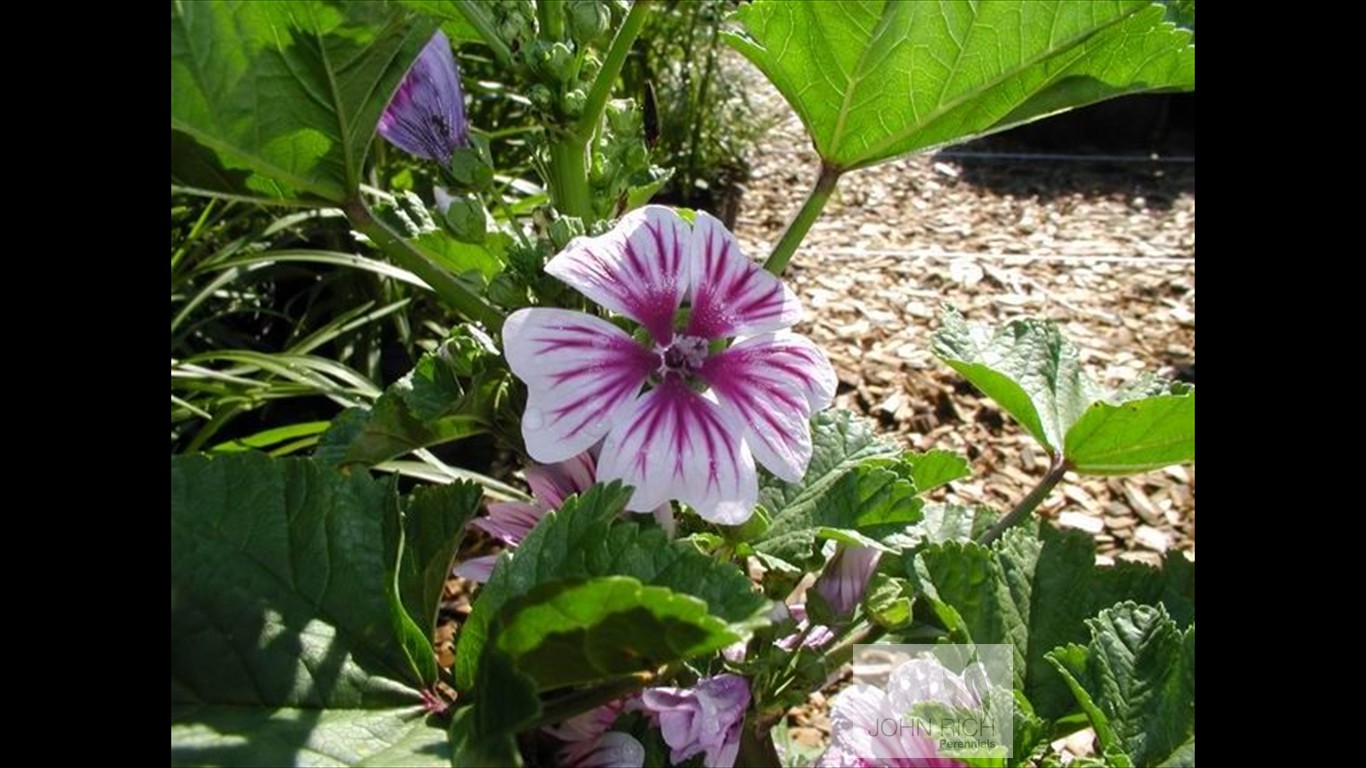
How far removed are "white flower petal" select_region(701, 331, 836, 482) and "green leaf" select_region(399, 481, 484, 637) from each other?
0.11 meters

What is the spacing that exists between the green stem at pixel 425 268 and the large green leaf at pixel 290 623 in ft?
0.28

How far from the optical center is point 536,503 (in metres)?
0.62

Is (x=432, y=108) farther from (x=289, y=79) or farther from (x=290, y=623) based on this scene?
(x=290, y=623)

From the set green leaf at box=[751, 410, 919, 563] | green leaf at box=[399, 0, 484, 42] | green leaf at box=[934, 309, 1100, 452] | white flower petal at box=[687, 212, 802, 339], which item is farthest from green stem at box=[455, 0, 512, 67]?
green leaf at box=[934, 309, 1100, 452]

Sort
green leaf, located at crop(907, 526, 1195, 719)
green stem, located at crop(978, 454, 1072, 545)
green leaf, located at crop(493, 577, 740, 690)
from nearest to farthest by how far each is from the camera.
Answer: green leaf, located at crop(493, 577, 740, 690) < green leaf, located at crop(907, 526, 1195, 719) < green stem, located at crop(978, 454, 1072, 545)

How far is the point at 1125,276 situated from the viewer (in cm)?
255

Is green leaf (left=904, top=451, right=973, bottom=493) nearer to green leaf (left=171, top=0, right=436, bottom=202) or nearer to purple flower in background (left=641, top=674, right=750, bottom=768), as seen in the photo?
purple flower in background (left=641, top=674, right=750, bottom=768)

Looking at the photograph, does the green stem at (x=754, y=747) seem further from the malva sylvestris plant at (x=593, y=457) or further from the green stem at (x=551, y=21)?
the green stem at (x=551, y=21)


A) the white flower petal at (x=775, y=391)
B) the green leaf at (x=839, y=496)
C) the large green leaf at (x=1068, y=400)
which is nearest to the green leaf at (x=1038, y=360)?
the large green leaf at (x=1068, y=400)

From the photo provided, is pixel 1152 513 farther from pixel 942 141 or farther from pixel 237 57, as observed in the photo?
pixel 237 57

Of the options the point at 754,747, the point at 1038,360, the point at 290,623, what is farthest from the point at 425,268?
the point at 1038,360

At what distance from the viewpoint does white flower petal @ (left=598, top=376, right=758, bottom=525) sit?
1.65 ft

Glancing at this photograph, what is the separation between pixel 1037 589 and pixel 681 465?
0.92ft
